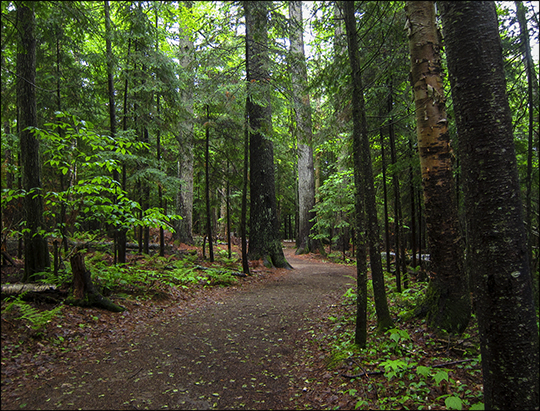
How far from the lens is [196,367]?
423 cm

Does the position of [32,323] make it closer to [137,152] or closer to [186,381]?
[186,381]

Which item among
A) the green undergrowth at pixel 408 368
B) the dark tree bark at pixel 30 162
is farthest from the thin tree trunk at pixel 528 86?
the dark tree bark at pixel 30 162

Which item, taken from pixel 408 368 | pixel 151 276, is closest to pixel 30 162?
pixel 151 276

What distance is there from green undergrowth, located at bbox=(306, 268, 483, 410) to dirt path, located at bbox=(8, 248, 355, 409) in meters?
0.78

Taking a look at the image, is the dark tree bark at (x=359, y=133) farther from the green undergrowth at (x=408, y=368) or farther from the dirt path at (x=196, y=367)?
the dirt path at (x=196, y=367)

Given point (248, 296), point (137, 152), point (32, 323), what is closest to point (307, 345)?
point (248, 296)

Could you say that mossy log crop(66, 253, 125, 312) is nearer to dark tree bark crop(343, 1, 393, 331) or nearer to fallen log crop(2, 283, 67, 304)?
fallen log crop(2, 283, 67, 304)

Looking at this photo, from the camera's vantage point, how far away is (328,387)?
377 cm

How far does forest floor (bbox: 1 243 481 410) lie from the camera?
132 inches

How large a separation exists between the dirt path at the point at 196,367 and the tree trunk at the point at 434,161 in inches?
103

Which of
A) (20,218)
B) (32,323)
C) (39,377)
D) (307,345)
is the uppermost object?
(20,218)

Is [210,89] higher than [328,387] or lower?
higher

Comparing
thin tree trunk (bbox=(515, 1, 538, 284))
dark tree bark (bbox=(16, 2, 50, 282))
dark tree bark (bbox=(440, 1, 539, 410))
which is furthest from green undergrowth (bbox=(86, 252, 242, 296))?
thin tree trunk (bbox=(515, 1, 538, 284))

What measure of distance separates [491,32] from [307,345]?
15.7 feet
